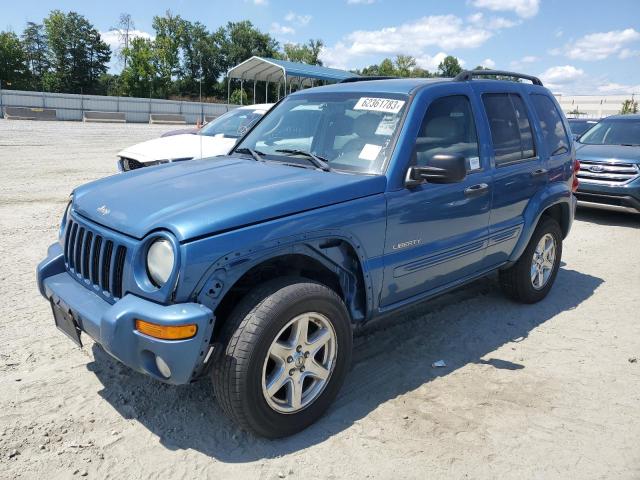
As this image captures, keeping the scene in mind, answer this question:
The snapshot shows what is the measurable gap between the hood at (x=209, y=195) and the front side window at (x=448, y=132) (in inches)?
21.3

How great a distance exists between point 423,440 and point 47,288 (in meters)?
2.40

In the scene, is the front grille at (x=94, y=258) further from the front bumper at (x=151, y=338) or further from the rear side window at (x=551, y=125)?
the rear side window at (x=551, y=125)

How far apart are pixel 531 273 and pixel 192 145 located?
589 cm

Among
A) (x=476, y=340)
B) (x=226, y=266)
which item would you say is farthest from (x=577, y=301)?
(x=226, y=266)

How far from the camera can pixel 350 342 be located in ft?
10.4

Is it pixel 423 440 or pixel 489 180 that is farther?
pixel 489 180

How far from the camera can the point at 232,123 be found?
9.84 metres

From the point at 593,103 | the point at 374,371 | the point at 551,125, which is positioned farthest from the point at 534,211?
the point at 593,103

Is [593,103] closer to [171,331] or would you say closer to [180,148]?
[180,148]

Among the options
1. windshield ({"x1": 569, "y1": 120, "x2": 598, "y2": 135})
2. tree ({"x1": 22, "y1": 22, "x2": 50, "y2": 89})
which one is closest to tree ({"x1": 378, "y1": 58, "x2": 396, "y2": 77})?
tree ({"x1": 22, "y1": 22, "x2": 50, "y2": 89})

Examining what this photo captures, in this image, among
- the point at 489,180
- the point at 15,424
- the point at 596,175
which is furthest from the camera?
the point at 596,175

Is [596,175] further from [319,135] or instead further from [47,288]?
[47,288]

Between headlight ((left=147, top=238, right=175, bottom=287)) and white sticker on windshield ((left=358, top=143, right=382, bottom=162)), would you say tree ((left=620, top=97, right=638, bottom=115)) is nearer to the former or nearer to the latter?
white sticker on windshield ((left=358, top=143, right=382, bottom=162))

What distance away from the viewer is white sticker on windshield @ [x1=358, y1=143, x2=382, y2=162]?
3469 mm
